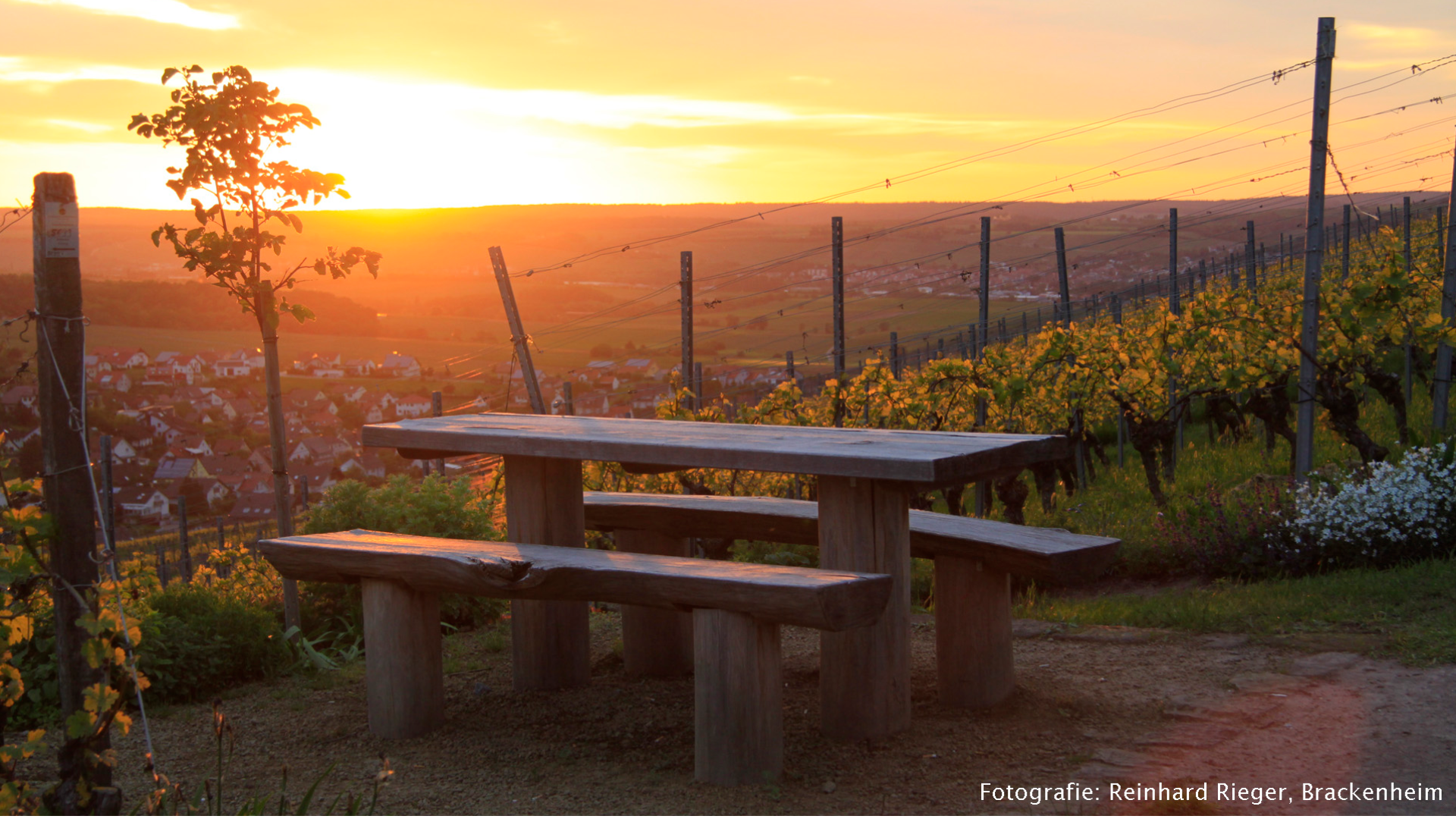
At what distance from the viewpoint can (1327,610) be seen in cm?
491

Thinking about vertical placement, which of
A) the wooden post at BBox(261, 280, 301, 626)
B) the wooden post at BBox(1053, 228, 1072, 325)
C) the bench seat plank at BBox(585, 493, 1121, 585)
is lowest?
the bench seat plank at BBox(585, 493, 1121, 585)

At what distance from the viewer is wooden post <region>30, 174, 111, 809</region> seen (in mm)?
2838

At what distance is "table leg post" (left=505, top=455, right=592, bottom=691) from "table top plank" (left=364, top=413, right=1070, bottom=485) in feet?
0.68

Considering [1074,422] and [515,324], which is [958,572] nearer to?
[515,324]

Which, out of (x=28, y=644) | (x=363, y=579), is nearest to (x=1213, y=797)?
(x=363, y=579)

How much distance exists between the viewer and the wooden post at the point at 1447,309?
8883 millimetres

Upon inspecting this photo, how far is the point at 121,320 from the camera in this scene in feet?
67.7

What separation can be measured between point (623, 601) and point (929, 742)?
1140 mm

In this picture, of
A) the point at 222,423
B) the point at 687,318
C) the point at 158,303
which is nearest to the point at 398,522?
the point at 687,318

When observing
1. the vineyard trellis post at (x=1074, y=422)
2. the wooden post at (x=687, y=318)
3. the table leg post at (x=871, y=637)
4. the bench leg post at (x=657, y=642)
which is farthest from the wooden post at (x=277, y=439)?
the vineyard trellis post at (x=1074, y=422)

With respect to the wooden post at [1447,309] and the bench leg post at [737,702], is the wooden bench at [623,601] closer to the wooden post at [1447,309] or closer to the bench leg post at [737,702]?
the bench leg post at [737,702]

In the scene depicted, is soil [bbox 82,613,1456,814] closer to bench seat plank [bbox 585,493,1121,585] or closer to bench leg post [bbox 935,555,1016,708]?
bench leg post [bbox 935,555,1016,708]

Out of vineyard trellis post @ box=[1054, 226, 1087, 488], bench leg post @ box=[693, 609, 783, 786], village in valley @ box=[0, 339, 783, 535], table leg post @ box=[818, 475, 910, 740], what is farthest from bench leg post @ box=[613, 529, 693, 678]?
village in valley @ box=[0, 339, 783, 535]

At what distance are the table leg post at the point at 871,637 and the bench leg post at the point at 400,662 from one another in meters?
1.46
